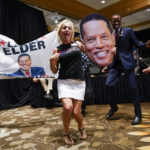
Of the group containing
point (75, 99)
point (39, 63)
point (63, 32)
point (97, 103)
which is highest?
point (63, 32)

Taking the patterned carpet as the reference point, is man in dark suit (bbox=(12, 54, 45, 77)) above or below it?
above

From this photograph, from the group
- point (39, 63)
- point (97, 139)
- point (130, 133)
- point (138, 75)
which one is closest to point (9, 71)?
point (39, 63)

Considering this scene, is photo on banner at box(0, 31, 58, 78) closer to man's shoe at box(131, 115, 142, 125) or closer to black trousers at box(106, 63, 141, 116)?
black trousers at box(106, 63, 141, 116)

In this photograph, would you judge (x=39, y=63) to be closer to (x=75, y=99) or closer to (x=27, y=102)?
(x=75, y=99)

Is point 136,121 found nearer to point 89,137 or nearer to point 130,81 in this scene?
point 130,81

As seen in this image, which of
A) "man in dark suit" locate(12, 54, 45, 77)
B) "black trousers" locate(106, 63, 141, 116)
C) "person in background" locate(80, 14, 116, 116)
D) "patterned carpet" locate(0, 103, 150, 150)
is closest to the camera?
"person in background" locate(80, 14, 116, 116)

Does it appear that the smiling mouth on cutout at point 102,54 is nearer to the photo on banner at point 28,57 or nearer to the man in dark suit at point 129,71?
the man in dark suit at point 129,71

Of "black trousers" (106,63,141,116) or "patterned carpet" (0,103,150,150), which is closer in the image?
"patterned carpet" (0,103,150,150)

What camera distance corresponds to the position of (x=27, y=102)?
143 inches

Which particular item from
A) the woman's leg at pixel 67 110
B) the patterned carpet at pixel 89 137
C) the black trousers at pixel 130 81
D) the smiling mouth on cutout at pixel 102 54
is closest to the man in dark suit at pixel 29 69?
the woman's leg at pixel 67 110

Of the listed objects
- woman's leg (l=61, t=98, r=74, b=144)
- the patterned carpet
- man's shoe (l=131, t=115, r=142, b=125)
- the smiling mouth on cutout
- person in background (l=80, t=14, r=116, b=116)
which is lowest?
the patterned carpet

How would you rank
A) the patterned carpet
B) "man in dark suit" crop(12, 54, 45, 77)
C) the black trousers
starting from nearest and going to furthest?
the patterned carpet < "man in dark suit" crop(12, 54, 45, 77) < the black trousers

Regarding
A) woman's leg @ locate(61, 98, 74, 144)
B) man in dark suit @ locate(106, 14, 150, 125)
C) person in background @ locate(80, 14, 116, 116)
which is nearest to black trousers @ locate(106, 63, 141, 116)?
man in dark suit @ locate(106, 14, 150, 125)

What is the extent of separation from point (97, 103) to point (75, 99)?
6.21ft
